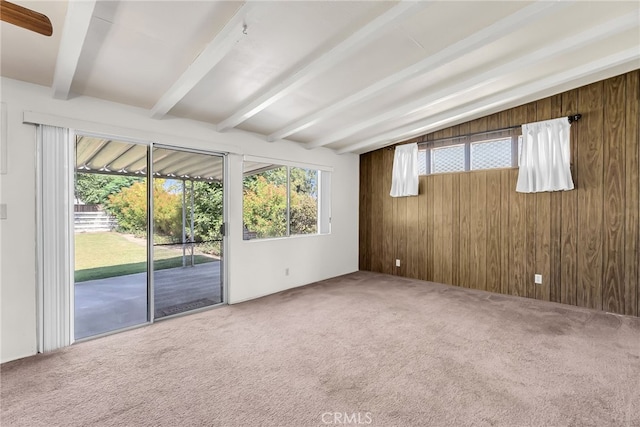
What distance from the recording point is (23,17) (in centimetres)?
125

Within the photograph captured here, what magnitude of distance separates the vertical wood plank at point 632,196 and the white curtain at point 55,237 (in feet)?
19.3

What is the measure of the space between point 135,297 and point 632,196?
253 inches

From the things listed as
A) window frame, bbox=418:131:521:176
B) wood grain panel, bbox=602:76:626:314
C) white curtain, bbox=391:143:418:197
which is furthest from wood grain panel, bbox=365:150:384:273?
wood grain panel, bbox=602:76:626:314

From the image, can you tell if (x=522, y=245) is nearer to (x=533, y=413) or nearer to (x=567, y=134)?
A: (x=567, y=134)

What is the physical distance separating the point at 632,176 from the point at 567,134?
0.80 meters

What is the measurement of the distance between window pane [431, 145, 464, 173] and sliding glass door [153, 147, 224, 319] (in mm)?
3392

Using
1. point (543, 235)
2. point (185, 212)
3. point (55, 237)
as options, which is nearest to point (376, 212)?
point (543, 235)

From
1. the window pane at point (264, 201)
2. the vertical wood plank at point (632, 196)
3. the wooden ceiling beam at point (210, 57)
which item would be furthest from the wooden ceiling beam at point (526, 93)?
the wooden ceiling beam at point (210, 57)

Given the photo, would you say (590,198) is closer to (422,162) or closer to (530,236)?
(530,236)

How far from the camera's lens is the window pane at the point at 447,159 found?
15.4 ft

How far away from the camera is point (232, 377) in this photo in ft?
7.19

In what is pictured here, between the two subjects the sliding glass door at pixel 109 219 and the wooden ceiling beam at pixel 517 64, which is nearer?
the wooden ceiling beam at pixel 517 64

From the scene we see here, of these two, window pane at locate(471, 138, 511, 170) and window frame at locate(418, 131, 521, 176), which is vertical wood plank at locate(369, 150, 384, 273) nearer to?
window frame at locate(418, 131, 521, 176)

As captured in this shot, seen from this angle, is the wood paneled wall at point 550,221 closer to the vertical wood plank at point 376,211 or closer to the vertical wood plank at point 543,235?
the vertical wood plank at point 543,235
